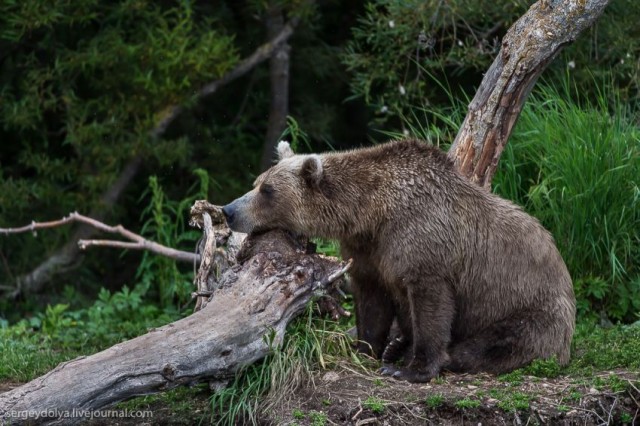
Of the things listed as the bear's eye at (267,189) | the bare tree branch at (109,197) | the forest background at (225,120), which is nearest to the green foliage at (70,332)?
the forest background at (225,120)

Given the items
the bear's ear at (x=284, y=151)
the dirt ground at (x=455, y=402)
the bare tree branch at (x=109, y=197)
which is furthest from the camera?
the bare tree branch at (x=109, y=197)

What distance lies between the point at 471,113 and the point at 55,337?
336 cm

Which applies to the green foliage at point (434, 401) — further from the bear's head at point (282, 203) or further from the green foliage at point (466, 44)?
the green foliage at point (466, 44)

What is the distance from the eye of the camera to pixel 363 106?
43.5ft

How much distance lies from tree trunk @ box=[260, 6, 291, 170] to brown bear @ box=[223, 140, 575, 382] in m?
4.78

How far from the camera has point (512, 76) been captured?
24.2ft

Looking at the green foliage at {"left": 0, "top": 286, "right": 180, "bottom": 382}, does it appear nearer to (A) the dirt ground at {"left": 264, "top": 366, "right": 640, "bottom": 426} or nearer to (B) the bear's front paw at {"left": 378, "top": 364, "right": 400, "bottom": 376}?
(A) the dirt ground at {"left": 264, "top": 366, "right": 640, "bottom": 426}

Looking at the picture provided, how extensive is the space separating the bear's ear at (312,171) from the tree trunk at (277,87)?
478 cm

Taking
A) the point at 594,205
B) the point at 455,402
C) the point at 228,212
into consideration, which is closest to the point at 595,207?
the point at 594,205

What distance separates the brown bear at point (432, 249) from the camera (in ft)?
21.2

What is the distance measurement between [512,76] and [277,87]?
4.52 metres

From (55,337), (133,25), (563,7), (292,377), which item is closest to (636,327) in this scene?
(563,7)

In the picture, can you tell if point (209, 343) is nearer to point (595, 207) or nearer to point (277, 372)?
point (277, 372)

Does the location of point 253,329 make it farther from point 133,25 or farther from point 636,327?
point 133,25
